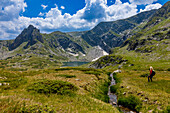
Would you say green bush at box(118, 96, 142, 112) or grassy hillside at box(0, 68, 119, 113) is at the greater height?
grassy hillside at box(0, 68, 119, 113)

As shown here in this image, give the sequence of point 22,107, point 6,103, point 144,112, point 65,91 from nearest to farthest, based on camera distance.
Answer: point 22,107 < point 6,103 < point 144,112 < point 65,91

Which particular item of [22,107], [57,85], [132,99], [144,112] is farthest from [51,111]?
[132,99]

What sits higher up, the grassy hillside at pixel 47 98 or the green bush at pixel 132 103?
the grassy hillside at pixel 47 98

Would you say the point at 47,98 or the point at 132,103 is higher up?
the point at 47,98

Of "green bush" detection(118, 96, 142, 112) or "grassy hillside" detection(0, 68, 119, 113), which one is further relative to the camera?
"green bush" detection(118, 96, 142, 112)

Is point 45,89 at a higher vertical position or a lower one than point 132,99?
higher

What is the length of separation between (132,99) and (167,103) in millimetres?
4804

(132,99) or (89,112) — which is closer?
(89,112)

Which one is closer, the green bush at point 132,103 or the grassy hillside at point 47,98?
the grassy hillside at point 47,98

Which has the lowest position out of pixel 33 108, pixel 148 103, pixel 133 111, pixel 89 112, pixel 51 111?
pixel 133 111

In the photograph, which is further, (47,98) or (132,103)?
(132,103)

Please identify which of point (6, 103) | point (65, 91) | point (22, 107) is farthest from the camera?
point (65, 91)

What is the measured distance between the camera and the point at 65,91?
14.8 meters

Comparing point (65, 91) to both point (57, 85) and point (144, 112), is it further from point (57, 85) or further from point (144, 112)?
point (144, 112)
